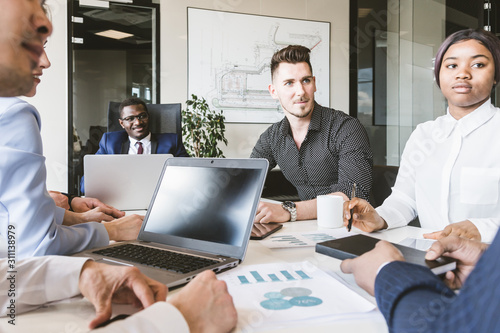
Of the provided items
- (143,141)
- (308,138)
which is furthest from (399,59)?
(143,141)

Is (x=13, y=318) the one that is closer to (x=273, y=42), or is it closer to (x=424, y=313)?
(x=424, y=313)

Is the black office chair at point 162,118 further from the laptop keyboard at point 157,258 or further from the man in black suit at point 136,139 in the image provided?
the laptop keyboard at point 157,258

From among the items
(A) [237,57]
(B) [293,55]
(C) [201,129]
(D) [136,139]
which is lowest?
(D) [136,139]

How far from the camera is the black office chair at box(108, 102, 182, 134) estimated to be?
11.1 ft

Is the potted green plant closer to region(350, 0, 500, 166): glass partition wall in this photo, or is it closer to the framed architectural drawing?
the framed architectural drawing

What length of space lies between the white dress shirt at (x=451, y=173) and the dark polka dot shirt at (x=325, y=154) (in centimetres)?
29

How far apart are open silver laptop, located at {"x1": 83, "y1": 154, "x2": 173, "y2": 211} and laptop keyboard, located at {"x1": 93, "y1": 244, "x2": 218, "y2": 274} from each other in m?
0.76

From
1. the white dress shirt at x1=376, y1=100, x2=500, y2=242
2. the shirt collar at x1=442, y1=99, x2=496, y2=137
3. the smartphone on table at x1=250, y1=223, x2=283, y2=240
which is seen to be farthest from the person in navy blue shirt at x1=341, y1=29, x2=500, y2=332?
the shirt collar at x1=442, y1=99, x2=496, y2=137

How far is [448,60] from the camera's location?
1704 millimetres

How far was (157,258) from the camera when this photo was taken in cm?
93

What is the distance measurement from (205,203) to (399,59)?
3.94m

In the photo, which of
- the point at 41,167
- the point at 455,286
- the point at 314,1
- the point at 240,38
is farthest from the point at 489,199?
the point at 314,1

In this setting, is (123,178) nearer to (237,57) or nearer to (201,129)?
(201,129)

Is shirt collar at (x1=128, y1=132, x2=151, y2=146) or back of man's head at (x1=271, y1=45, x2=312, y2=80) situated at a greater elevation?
back of man's head at (x1=271, y1=45, x2=312, y2=80)
